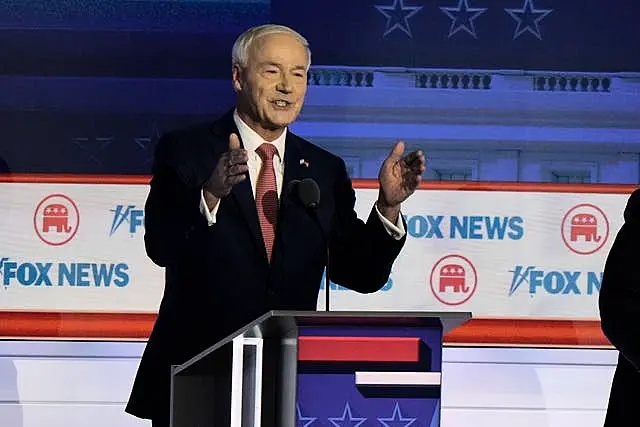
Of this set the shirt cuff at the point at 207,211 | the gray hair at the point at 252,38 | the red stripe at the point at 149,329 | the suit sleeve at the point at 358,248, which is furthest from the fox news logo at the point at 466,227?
the shirt cuff at the point at 207,211

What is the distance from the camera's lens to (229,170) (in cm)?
265

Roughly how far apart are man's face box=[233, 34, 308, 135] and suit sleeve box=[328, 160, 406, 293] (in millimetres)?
253

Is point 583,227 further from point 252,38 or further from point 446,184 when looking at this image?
point 252,38

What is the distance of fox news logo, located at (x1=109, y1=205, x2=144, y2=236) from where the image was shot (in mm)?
4070

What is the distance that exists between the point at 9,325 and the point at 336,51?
4.64 ft

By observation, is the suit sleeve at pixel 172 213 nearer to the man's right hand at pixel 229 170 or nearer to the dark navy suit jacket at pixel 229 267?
the dark navy suit jacket at pixel 229 267

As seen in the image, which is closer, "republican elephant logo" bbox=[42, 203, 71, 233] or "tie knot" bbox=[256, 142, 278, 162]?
"tie knot" bbox=[256, 142, 278, 162]

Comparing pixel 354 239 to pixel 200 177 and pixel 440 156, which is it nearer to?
pixel 200 177

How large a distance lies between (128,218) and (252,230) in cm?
102

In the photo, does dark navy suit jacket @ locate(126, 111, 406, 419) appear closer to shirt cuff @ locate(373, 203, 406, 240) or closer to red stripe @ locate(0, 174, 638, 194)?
shirt cuff @ locate(373, 203, 406, 240)

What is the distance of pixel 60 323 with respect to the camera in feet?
13.3

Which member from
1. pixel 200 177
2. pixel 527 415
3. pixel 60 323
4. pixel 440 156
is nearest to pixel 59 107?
pixel 60 323

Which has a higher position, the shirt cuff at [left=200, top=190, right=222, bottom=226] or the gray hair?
the gray hair

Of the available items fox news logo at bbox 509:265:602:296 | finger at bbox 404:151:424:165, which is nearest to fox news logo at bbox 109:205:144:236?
fox news logo at bbox 509:265:602:296
